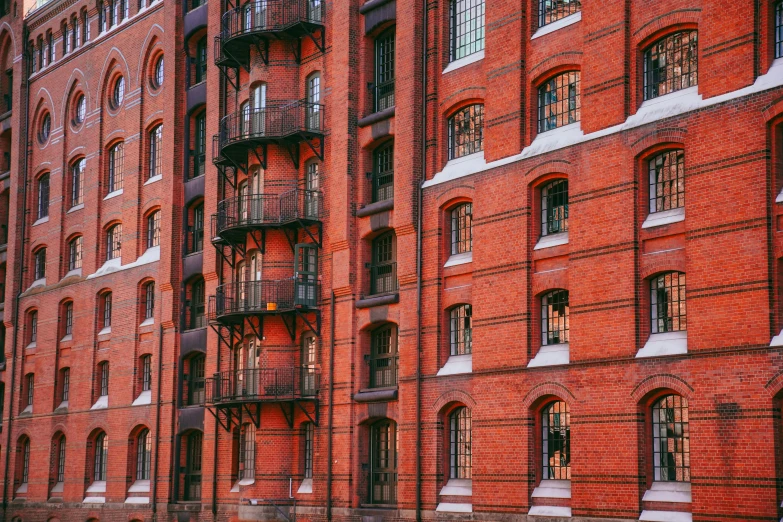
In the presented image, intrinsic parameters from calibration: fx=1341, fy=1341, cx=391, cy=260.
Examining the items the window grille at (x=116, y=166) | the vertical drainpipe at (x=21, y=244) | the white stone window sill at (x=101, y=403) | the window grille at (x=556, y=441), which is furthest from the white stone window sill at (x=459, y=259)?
the vertical drainpipe at (x=21, y=244)

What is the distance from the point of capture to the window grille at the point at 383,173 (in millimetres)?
36438

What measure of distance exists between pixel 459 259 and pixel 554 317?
11.9ft

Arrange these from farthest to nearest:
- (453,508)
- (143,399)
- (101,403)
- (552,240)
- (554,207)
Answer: (101,403)
(143,399)
(453,508)
(554,207)
(552,240)

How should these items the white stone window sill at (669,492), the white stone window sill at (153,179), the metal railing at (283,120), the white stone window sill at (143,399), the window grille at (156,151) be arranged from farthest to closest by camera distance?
the window grille at (156,151) → the white stone window sill at (153,179) → the white stone window sill at (143,399) → the metal railing at (283,120) → the white stone window sill at (669,492)

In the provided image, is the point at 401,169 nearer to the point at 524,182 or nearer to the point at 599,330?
the point at 524,182

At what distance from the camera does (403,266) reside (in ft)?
113

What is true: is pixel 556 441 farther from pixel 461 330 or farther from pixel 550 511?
pixel 461 330

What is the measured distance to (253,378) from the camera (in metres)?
38.3

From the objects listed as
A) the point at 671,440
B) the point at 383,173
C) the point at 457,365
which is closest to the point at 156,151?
the point at 383,173

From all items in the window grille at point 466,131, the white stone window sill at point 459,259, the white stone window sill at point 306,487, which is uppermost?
the window grille at point 466,131

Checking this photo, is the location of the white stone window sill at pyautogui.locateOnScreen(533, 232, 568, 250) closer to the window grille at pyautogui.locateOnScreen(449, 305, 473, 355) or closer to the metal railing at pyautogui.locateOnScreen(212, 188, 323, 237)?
the window grille at pyautogui.locateOnScreen(449, 305, 473, 355)

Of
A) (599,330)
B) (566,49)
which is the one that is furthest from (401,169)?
(599,330)

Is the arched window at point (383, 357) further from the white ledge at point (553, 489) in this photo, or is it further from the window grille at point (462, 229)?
the white ledge at point (553, 489)

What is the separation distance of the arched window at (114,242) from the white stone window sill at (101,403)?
16.5 feet
